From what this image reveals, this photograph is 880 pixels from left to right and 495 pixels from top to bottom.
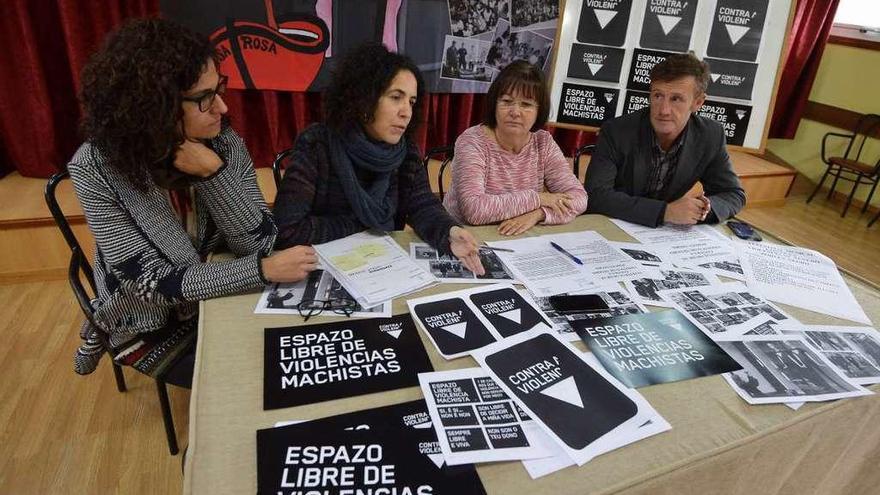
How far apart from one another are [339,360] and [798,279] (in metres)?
1.18

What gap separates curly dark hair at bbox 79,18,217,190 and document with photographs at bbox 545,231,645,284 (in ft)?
3.32

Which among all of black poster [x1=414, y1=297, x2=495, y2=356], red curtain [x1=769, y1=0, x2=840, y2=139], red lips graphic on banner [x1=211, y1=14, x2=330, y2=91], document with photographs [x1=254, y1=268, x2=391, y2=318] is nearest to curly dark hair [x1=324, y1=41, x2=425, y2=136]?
document with photographs [x1=254, y1=268, x2=391, y2=318]

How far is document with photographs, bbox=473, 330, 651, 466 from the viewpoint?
724 millimetres

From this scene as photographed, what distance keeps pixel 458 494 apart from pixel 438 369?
24cm

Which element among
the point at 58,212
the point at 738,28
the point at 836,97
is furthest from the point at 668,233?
the point at 836,97

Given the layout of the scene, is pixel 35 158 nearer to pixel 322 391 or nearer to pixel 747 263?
pixel 322 391

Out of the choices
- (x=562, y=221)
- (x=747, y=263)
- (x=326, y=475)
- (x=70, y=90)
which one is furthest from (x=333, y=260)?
(x=70, y=90)

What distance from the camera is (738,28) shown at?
94.7 inches

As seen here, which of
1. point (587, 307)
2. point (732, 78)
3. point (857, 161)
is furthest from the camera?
point (857, 161)

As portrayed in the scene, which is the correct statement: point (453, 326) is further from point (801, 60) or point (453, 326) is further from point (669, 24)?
point (801, 60)

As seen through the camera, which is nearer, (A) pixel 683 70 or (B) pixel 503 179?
(A) pixel 683 70

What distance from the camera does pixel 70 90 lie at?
7.90 feet

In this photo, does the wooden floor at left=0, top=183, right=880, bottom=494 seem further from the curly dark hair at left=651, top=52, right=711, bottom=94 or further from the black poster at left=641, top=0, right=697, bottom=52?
the black poster at left=641, top=0, right=697, bottom=52

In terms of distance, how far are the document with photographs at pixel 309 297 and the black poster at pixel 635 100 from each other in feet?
6.94
